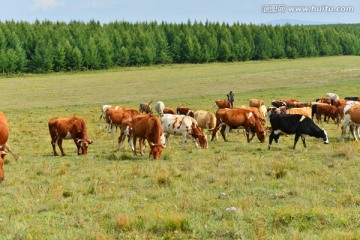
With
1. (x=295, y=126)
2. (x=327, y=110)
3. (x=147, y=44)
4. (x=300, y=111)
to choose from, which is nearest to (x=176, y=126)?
(x=295, y=126)

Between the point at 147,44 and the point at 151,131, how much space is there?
9058 cm

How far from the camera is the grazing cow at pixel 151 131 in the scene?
1627 centimetres

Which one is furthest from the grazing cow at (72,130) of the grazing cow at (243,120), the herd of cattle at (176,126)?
the grazing cow at (243,120)

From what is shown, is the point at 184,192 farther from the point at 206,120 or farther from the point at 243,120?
the point at 206,120

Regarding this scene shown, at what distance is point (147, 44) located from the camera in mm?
105000

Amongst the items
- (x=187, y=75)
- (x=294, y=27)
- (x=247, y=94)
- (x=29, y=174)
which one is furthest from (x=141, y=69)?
(x=29, y=174)

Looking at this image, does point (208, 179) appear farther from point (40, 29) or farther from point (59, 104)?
point (40, 29)

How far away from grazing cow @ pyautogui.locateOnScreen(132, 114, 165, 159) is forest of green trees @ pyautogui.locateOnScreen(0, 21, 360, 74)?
7515 cm

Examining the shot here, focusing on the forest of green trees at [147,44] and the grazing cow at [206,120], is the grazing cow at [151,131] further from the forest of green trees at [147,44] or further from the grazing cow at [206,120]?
the forest of green trees at [147,44]

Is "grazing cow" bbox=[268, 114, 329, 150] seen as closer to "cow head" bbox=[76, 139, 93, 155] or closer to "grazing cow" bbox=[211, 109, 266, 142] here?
"grazing cow" bbox=[211, 109, 266, 142]

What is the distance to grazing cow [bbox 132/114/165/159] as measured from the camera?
16266mm

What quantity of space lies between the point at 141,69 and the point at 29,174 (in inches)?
3277

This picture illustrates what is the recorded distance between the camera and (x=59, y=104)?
4666cm

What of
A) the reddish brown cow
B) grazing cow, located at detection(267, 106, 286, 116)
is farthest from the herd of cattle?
the reddish brown cow
